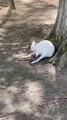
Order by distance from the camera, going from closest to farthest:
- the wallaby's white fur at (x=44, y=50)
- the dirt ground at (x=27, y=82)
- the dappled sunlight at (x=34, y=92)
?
the dirt ground at (x=27, y=82), the dappled sunlight at (x=34, y=92), the wallaby's white fur at (x=44, y=50)

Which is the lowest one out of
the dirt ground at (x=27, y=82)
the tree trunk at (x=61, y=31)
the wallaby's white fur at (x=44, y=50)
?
the dirt ground at (x=27, y=82)

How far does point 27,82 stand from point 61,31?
1.12 m

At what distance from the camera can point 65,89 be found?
165 inches

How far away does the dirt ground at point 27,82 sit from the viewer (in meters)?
3.79

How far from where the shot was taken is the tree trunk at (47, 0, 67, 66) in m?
4.88

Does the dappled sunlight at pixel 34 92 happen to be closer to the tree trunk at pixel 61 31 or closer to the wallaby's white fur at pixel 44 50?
the wallaby's white fur at pixel 44 50

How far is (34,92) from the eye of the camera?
13.6 feet

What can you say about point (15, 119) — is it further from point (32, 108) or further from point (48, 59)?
point (48, 59)

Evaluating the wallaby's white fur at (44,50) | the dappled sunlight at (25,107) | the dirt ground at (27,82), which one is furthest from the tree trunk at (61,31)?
the dappled sunlight at (25,107)

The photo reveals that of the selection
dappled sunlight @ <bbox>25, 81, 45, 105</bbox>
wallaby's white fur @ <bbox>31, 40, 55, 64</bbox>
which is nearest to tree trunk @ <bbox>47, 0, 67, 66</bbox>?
wallaby's white fur @ <bbox>31, 40, 55, 64</bbox>

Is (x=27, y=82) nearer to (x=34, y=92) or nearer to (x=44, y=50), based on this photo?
(x=34, y=92)

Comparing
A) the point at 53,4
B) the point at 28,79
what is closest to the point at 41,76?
the point at 28,79

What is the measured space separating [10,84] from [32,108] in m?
0.61

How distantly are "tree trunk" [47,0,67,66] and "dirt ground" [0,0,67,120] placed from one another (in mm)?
314
